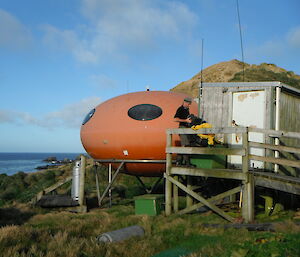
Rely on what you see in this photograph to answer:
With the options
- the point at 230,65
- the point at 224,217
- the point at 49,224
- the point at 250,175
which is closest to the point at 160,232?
the point at 224,217

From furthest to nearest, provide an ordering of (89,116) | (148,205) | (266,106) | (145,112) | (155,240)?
(89,116) → (145,112) → (266,106) → (148,205) → (155,240)

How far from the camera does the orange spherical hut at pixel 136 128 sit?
447 inches

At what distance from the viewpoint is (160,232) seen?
739 centimetres

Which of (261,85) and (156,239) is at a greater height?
(261,85)

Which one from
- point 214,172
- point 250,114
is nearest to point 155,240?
point 214,172

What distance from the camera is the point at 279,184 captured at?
7797mm

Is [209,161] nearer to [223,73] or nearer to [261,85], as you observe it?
[261,85]

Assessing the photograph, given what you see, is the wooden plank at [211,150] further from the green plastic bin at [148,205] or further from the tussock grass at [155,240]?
the tussock grass at [155,240]

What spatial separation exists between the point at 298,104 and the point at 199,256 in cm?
796

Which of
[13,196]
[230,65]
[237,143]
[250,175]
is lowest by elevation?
[13,196]

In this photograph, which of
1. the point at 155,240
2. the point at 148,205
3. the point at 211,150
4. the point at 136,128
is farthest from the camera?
the point at 136,128

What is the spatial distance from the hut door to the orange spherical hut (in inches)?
75.6

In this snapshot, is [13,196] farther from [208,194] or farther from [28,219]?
[208,194]

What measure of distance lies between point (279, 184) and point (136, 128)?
17.4ft
